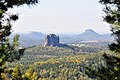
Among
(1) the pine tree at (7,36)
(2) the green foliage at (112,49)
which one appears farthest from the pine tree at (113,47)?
(1) the pine tree at (7,36)

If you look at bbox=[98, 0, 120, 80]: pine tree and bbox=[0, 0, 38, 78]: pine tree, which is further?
bbox=[98, 0, 120, 80]: pine tree

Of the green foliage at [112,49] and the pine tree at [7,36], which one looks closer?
the pine tree at [7,36]

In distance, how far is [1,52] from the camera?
18.0 m

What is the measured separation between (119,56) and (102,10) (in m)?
3.20

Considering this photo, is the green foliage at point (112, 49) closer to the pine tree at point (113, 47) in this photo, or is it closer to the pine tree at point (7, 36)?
the pine tree at point (113, 47)

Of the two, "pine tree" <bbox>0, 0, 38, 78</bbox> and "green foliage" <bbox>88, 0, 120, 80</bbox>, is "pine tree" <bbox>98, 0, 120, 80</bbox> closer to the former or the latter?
"green foliage" <bbox>88, 0, 120, 80</bbox>

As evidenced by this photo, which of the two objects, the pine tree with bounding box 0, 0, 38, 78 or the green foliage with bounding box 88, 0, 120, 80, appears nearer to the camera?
the pine tree with bounding box 0, 0, 38, 78

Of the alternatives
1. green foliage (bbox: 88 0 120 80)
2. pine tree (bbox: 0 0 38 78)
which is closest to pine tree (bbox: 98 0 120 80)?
green foliage (bbox: 88 0 120 80)

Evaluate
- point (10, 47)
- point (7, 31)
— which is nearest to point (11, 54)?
point (10, 47)

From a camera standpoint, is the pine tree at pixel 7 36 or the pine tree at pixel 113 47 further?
the pine tree at pixel 113 47

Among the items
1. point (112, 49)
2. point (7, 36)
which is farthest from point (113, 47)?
point (7, 36)

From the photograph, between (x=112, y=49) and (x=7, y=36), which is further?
(x=112, y=49)

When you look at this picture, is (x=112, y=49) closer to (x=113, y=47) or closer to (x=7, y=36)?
(x=113, y=47)

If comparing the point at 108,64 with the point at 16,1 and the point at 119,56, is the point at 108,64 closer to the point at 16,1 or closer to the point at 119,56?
the point at 119,56
